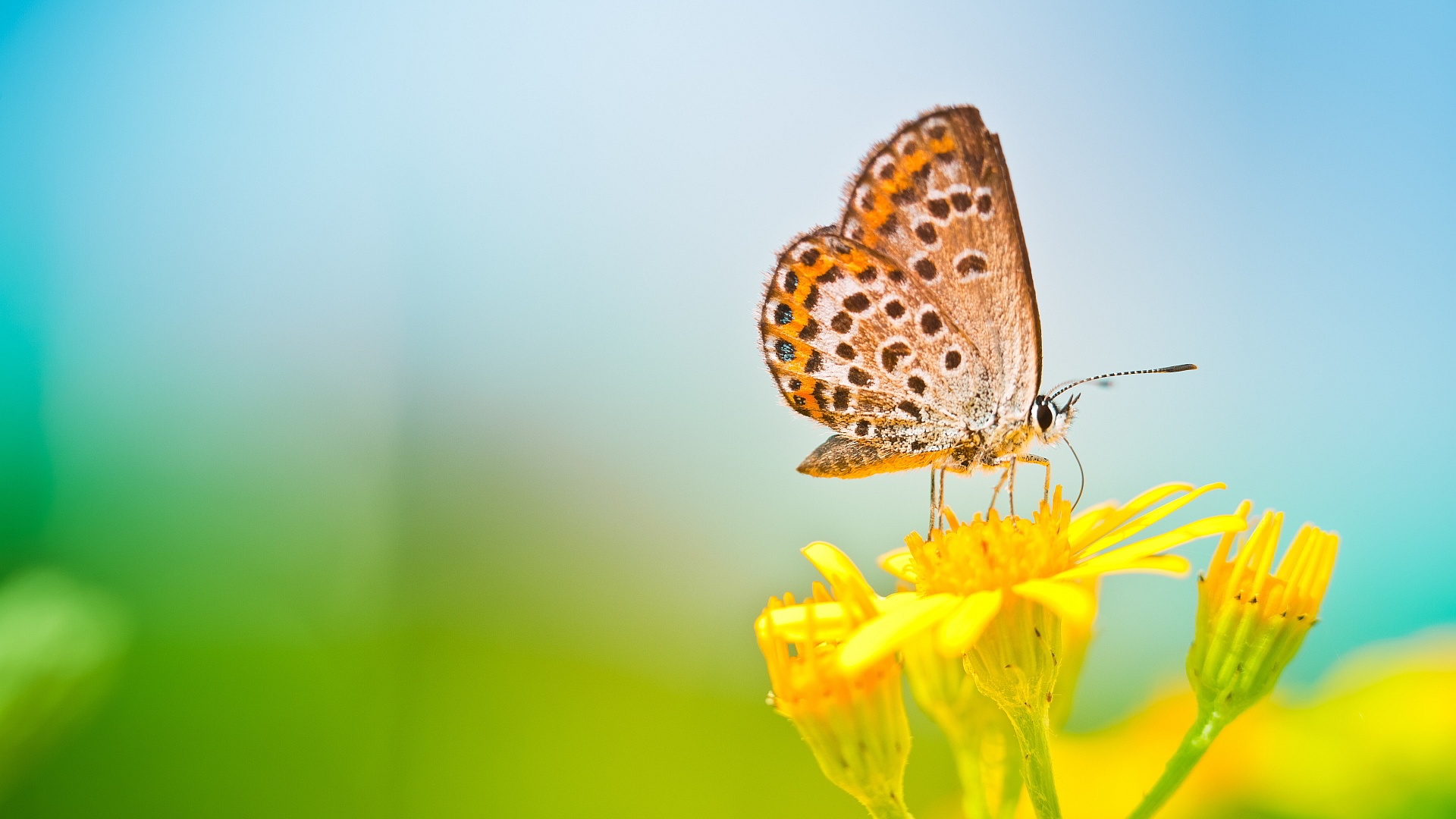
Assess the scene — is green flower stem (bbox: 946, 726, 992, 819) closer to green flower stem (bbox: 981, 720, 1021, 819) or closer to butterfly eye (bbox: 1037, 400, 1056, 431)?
green flower stem (bbox: 981, 720, 1021, 819)

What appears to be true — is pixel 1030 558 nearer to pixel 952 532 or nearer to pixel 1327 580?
pixel 952 532

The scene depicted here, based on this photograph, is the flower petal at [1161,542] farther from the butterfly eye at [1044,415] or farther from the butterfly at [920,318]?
the butterfly eye at [1044,415]

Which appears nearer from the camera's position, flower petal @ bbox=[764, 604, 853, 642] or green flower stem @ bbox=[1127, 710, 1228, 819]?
green flower stem @ bbox=[1127, 710, 1228, 819]

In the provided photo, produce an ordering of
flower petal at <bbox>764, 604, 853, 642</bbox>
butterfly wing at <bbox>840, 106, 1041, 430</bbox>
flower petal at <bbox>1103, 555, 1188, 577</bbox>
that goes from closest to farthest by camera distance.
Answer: flower petal at <bbox>1103, 555, 1188, 577</bbox>, flower petal at <bbox>764, 604, 853, 642</bbox>, butterfly wing at <bbox>840, 106, 1041, 430</bbox>

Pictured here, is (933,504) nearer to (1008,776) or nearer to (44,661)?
(1008,776)

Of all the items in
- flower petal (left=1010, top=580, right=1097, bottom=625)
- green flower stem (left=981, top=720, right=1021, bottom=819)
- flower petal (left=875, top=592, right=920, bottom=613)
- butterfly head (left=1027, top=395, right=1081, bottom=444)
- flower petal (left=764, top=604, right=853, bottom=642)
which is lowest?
green flower stem (left=981, top=720, right=1021, bottom=819)

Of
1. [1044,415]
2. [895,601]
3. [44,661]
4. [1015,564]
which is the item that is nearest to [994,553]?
[1015,564]

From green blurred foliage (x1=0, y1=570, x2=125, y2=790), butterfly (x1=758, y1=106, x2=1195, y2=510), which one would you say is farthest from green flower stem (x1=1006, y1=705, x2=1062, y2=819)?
green blurred foliage (x1=0, y1=570, x2=125, y2=790)

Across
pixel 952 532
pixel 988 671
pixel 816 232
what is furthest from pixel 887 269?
pixel 988 671
